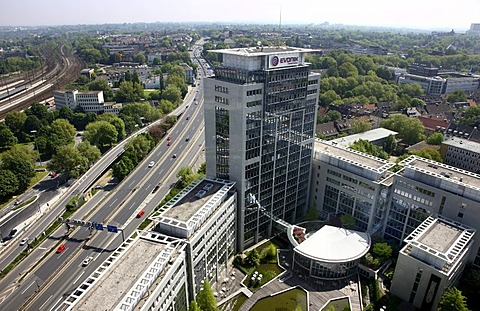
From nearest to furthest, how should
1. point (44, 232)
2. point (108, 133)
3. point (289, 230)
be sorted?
point (289, 230) → point (44, 232) → point (108, 133)

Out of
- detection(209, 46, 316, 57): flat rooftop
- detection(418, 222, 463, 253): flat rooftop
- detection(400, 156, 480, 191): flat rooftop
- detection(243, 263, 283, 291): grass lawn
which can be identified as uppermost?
detection(209, 46, 316, 57): flat rooftop

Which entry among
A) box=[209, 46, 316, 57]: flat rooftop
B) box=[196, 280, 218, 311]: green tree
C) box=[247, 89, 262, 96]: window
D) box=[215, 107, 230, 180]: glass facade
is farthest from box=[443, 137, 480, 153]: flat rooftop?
box=[196, 280, 218, 311]: green tree

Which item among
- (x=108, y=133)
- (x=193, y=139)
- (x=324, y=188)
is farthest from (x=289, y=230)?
(x=108, y=133)

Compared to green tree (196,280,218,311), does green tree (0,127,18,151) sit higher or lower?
lower

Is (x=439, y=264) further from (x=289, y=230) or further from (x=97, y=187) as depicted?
(x=97, y=187)

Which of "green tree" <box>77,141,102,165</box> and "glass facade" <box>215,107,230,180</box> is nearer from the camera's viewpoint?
"glass facade" <box>215,107,230,180</box>

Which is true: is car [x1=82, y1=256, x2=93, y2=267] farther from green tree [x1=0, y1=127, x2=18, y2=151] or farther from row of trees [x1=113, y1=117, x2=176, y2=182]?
green tree [x1=0, y1=127, x2=18, y2=151]
